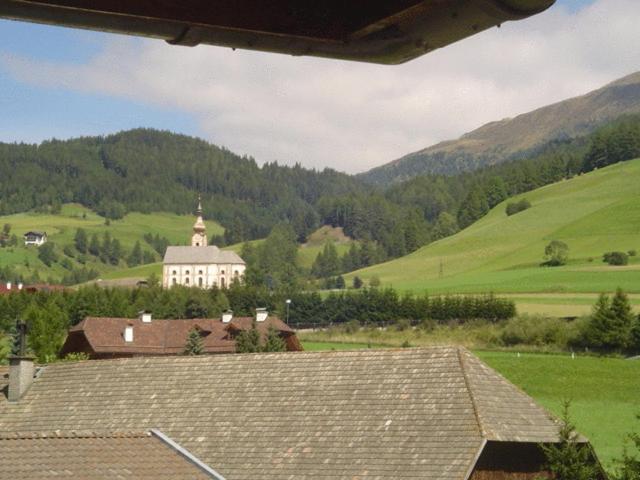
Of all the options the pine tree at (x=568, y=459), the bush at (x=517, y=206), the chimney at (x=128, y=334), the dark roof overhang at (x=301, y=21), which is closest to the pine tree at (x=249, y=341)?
the chimney at (x=128, y=334)

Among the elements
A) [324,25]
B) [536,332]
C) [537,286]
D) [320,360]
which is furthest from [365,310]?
[324,25]

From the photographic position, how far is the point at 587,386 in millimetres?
60875

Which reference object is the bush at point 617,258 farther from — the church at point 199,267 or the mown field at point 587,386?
the church at point 199,267

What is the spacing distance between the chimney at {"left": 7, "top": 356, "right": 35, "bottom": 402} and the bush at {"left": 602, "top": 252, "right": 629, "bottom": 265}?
329 ft

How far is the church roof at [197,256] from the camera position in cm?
19725

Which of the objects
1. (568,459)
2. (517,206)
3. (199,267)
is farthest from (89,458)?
(199,267)

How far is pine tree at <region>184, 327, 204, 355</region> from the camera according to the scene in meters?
69.2

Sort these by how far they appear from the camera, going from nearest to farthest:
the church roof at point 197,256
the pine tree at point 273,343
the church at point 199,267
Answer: the pine tree at point 273,343
the church at point 199,267
the church roof at point 197,256

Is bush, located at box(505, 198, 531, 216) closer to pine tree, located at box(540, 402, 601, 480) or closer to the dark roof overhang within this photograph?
pine tree, located at box(540, 402, 601, 480)

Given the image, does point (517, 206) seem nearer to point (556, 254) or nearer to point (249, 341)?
point (556, 254)

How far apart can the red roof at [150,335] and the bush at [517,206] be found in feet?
357

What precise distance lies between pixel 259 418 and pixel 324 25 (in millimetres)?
26505

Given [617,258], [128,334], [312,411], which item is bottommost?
[312,411]

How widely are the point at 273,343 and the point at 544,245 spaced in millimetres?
85645
